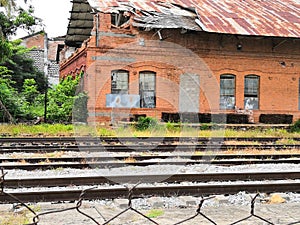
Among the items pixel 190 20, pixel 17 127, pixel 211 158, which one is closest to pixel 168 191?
pixel 211 158

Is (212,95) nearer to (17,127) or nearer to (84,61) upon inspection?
(84,61)

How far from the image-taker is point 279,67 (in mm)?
24047

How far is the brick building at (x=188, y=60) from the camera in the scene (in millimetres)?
21453

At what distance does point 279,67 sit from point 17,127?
1429 cm

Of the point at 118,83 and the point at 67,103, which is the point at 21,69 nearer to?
the point at 67,103

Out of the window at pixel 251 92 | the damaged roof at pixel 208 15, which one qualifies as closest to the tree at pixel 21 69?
the damaged roof at pixel 208 15

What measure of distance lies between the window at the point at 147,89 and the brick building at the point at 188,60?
0.17 ft

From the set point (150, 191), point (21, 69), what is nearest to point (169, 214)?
point (150, 191)

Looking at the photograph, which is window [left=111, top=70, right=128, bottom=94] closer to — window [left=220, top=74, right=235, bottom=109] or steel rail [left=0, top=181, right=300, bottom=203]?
window [left=220, top=74, right=235, bottom=109]

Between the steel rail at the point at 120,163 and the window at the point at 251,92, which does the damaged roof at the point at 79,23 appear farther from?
Answer: the steel rail at the point at 120,163

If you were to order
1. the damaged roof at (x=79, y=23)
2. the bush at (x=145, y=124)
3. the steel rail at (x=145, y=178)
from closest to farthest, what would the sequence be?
the steel rail at (x=145, y=178) < the bush at (x=145, y=124) < the damaged roof at (x=79, y=23)

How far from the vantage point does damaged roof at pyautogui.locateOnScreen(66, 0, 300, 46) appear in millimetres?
21156

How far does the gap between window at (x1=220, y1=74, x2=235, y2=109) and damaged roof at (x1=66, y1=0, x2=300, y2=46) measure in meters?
2.88

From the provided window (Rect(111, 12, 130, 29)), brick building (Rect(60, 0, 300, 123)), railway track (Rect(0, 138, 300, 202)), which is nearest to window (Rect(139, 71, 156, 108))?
brick building (Rect(60, 0, 300, 123))
